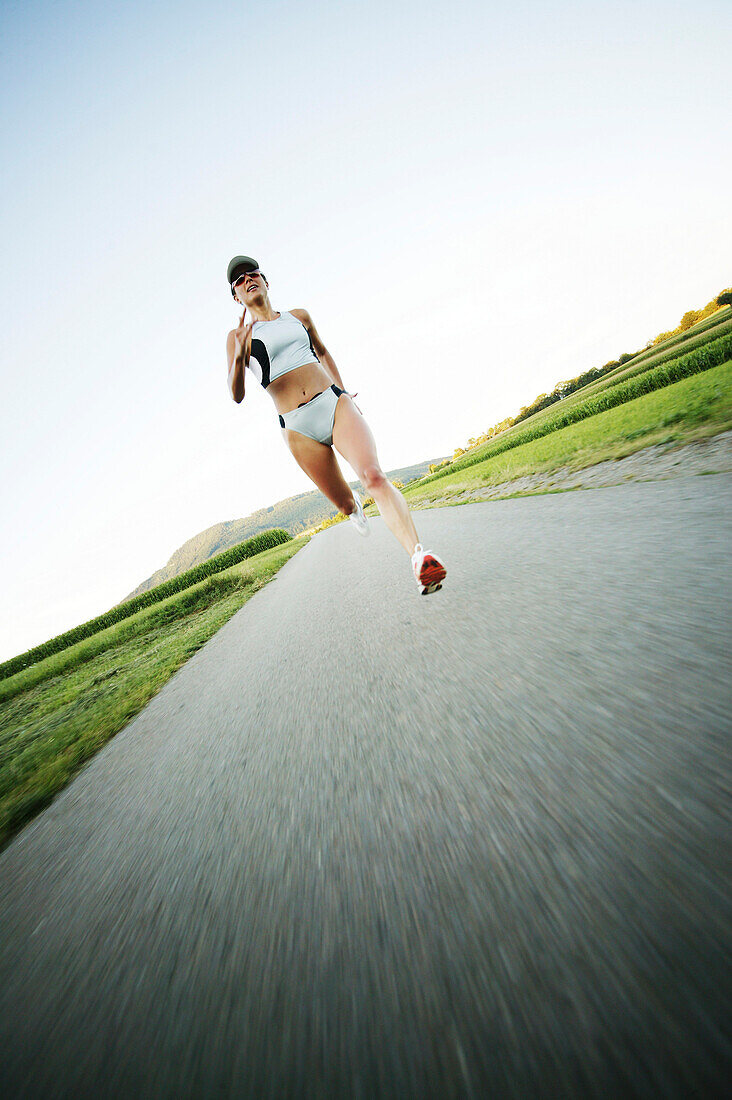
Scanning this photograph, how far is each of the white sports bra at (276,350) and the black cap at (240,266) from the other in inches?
22.3

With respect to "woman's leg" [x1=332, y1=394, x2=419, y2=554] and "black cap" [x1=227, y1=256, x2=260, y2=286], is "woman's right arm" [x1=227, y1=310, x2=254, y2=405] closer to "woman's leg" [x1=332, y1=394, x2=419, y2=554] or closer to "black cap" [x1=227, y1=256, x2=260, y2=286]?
"black cap" [x1=227, y1=256, x2=260, y2=286]

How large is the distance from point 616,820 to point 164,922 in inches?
45.4

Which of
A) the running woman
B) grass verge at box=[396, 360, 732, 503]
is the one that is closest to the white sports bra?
the running woman

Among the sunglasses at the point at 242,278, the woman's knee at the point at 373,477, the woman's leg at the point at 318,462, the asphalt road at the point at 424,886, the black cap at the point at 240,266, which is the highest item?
the black cap at the point at 240,266

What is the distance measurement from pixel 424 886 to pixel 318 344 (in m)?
3.78

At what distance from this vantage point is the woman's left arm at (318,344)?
345cm

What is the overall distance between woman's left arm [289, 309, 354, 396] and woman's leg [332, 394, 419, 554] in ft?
2.01

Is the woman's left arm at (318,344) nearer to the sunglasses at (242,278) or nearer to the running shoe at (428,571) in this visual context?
the sunglasses at (242,278)

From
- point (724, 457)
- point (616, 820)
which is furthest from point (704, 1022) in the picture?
point (724, 457)

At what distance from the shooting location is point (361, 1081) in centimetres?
58

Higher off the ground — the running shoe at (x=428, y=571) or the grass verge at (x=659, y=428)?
the running shoe at (x=428, y=571)

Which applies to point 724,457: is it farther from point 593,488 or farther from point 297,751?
point 297,751

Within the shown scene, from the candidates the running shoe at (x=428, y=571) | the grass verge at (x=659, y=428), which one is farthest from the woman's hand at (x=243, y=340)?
the grass verge at (x=659, y=428)

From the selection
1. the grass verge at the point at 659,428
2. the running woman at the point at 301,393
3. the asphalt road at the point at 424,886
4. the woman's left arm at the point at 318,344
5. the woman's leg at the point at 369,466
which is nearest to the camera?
the asphalt road at the point at 424,886
